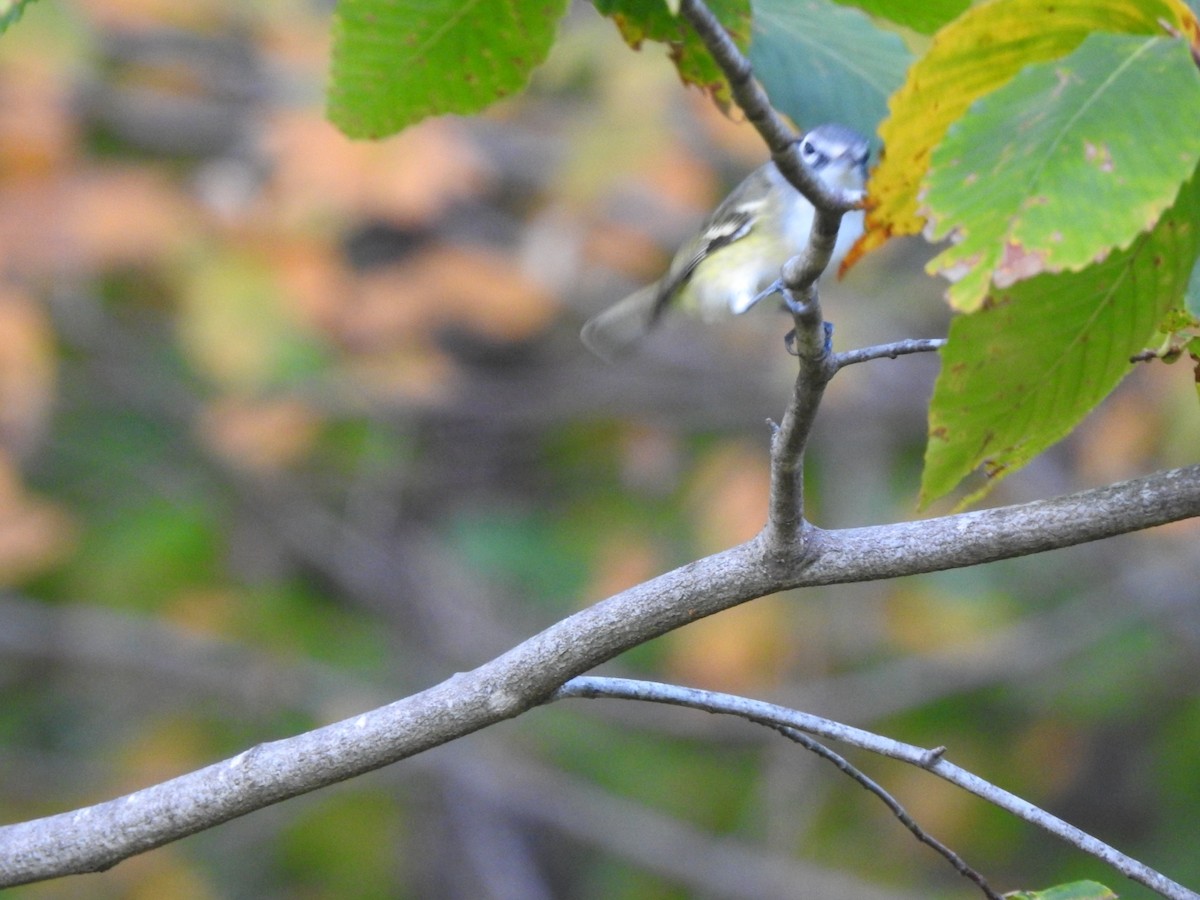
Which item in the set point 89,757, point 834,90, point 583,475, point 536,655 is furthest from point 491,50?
point 89,757

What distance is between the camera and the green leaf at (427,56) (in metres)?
1.09

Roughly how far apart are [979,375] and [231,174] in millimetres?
3638

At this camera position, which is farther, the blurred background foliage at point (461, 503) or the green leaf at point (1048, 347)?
the blurred background foliage at point (461, 503)

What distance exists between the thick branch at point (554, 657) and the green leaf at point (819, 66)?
15.1 inches

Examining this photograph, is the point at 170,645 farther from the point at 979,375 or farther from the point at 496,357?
the point at 979,375

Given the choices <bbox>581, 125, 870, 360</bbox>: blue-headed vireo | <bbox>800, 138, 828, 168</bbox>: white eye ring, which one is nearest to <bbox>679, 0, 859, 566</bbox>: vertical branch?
<bbox>581, 125, 870, 360</bbox>: blue-headed vireo

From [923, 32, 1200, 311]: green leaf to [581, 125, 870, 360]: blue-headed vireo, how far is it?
118cm

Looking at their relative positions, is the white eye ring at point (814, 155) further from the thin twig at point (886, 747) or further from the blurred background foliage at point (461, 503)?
the blurred background foliage at point (461, 503)

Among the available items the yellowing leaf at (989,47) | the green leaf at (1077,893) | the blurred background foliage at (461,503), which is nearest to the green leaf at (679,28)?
the yellowing leaf at (989,47)

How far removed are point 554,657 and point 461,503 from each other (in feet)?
14.0

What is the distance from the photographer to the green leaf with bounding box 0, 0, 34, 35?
2.65 feet

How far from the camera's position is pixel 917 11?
3.64ft

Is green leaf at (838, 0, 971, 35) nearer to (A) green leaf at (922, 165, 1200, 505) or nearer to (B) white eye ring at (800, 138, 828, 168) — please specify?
(A) green leaf at (922, 165, 1200, 505)

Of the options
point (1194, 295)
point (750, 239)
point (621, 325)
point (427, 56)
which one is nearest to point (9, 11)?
point (427, 56)
